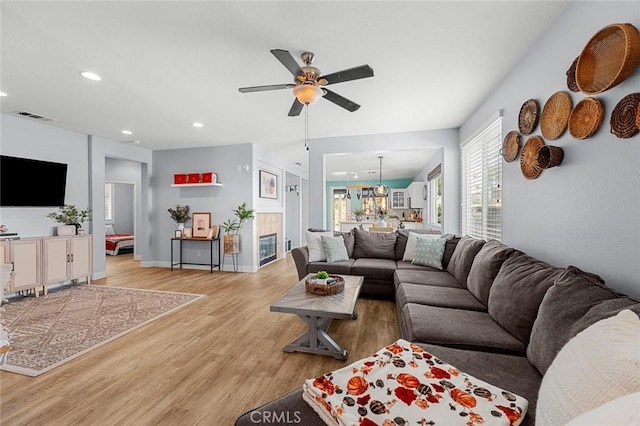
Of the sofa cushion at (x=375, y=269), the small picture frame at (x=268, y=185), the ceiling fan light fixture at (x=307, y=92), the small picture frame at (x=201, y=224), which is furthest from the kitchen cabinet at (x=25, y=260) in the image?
the sofa cushion at (x=375, y=269)

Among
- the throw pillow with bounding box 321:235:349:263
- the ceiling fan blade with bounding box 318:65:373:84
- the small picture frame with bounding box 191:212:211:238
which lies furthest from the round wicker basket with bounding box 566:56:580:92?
the small picture frame with bounding box 191:212:211:238

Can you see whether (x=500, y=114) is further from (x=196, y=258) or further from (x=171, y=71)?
(x=196, y=258)

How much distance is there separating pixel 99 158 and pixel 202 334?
172 inches

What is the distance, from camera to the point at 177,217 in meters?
5.82

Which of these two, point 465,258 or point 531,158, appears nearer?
point 531,158

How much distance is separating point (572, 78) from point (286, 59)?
6.23ft

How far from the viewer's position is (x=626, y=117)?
139cm

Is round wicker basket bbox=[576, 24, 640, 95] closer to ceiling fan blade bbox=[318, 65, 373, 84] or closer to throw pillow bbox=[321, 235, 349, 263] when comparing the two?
ceiling fan blade bbox=[318, 65, 373, 84]

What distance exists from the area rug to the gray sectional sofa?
2392mm

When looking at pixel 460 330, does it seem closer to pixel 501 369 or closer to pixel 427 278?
pixel 501 369

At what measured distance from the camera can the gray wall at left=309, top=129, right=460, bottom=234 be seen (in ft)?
15.2

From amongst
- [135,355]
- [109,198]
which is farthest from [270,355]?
[109,198]

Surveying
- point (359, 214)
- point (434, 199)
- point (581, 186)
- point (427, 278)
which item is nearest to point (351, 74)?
point (581, 186)

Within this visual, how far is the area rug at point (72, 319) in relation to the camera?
2330 mm
